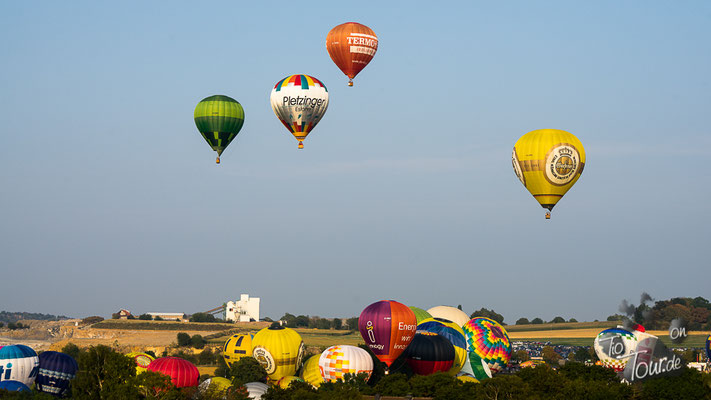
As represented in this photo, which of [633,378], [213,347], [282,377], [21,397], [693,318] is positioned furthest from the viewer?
[693,318]

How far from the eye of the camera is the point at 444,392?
2073 inches

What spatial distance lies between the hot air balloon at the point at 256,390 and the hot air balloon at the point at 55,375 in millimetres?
10308

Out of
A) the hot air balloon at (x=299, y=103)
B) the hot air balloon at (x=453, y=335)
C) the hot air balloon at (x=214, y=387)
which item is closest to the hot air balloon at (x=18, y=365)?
the hot air balloon at (x=214, y=387)

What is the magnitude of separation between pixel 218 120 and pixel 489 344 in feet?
84.2

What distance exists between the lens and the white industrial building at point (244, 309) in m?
161

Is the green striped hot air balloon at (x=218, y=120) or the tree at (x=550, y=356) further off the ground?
the green striped hot air balloon at (x=218, y=120)

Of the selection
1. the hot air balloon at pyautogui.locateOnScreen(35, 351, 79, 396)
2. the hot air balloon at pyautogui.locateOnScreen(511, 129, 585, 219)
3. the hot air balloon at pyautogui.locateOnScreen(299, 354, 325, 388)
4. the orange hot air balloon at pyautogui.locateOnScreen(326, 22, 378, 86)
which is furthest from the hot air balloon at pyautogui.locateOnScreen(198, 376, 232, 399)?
the hot air balloon at pyautogui.locateOnScreen(511, 129, 585, 219)

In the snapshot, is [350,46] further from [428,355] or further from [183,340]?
[183,340]

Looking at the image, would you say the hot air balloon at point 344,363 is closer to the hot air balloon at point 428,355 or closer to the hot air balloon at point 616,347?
the hot air balloon at point 428,355

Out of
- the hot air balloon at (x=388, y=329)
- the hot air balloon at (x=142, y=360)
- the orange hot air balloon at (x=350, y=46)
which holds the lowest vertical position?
the hot air balloon at (x=142, y=360)

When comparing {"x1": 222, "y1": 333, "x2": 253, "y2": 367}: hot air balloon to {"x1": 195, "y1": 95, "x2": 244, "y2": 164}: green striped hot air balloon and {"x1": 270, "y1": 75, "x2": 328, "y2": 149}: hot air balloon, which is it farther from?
{"x1": 270, "y1": 75, "x2": 328, "y2": 149}: hot air balloon

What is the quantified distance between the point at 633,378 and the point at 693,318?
3884 inches

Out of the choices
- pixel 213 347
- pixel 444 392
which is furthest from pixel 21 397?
pixel 213 347

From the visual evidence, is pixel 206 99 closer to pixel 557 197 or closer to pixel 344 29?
pixel 344 29
